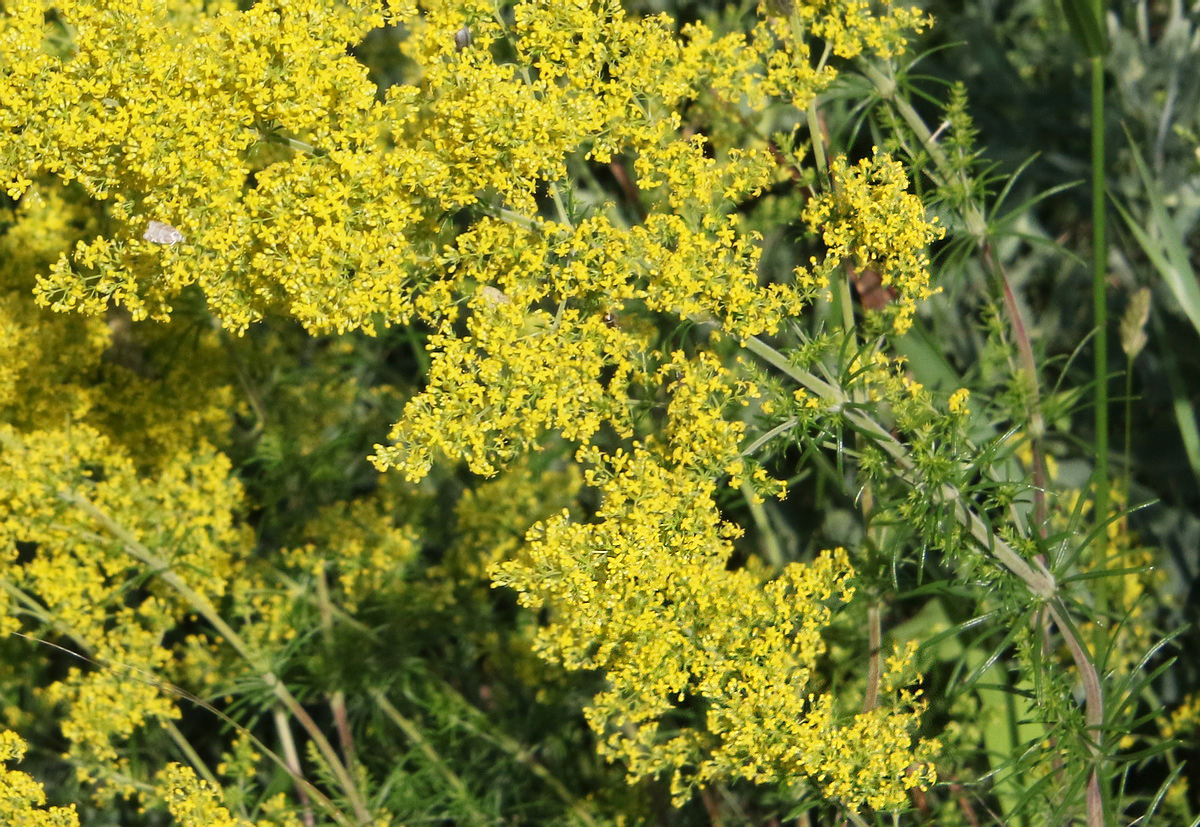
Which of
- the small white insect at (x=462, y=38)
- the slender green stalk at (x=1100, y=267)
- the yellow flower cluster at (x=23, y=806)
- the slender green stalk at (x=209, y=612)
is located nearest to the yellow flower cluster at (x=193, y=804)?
the yellow flower cluster at (x=23, y=806)

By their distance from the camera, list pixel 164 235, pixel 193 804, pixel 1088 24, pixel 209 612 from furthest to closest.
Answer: pixel 209 612, pixel 193 804, pixel 1088 24, pixel 164 235

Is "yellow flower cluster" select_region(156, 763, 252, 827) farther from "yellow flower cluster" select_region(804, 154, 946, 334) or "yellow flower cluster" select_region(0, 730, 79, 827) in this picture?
"yellow flower cluster" select_region(804, 154, 946, 334)

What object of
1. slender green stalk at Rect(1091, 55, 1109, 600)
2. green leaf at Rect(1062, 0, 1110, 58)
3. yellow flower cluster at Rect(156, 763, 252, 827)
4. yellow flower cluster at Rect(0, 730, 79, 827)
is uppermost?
green leaf at Rect(1062, 0, 1110, 58)

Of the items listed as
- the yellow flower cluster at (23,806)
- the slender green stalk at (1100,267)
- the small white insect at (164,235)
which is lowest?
the yellow flower cluster at (23,806)

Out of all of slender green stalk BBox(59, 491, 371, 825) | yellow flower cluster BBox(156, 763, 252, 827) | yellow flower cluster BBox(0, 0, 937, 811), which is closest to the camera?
yellow flower cluster BBox(0, 0, 937, 811)

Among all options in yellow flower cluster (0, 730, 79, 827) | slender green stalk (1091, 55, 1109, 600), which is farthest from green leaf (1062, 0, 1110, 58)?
yellow flower cluster (0, 730, 79, 827)

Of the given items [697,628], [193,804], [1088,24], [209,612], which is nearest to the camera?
[697,628]

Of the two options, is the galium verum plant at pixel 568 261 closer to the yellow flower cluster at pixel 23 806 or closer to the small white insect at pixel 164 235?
the small white insect at pixel 164 235

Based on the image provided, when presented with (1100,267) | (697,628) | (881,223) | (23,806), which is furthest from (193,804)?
(1100,267)

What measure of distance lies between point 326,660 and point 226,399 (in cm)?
59

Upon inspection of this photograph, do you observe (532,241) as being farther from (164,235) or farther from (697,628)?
(697,628)

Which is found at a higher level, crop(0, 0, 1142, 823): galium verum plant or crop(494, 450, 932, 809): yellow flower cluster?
crop(0, 0, 1142, 823): galium verum plant

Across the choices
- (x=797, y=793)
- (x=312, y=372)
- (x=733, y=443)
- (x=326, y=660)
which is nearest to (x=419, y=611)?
(x=326, y=660)

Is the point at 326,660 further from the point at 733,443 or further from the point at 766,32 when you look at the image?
the point at 766,32
